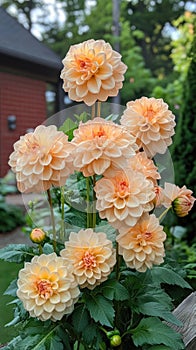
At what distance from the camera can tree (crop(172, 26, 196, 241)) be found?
293cm

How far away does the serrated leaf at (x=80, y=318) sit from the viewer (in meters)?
0.92

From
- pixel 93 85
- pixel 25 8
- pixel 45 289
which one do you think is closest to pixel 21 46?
pixel 93 85

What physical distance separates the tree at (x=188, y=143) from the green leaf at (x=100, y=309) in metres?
2.05

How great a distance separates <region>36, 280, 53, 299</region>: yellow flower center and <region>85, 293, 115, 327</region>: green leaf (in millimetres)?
100

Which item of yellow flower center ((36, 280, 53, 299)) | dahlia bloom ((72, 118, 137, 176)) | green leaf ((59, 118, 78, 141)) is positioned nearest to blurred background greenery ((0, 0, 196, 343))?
green leaf ((59, 118, 78, 141))

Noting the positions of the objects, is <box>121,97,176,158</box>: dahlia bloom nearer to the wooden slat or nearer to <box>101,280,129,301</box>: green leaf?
<box>101,280,129,301</box>: green leaf

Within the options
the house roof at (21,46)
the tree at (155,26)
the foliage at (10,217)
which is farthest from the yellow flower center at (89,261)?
the tree at (155,26)

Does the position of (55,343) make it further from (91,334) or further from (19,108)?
(19,108)

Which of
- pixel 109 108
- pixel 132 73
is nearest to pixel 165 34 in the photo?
pixel 132 73

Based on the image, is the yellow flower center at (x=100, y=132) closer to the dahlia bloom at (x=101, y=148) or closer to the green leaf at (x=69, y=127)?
the dahlia bloom at (x=101, y=148)

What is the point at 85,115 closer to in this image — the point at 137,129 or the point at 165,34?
the point at 137,129

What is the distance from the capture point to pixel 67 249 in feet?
2.97

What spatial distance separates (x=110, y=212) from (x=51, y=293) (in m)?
0.18

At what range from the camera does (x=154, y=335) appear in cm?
91
